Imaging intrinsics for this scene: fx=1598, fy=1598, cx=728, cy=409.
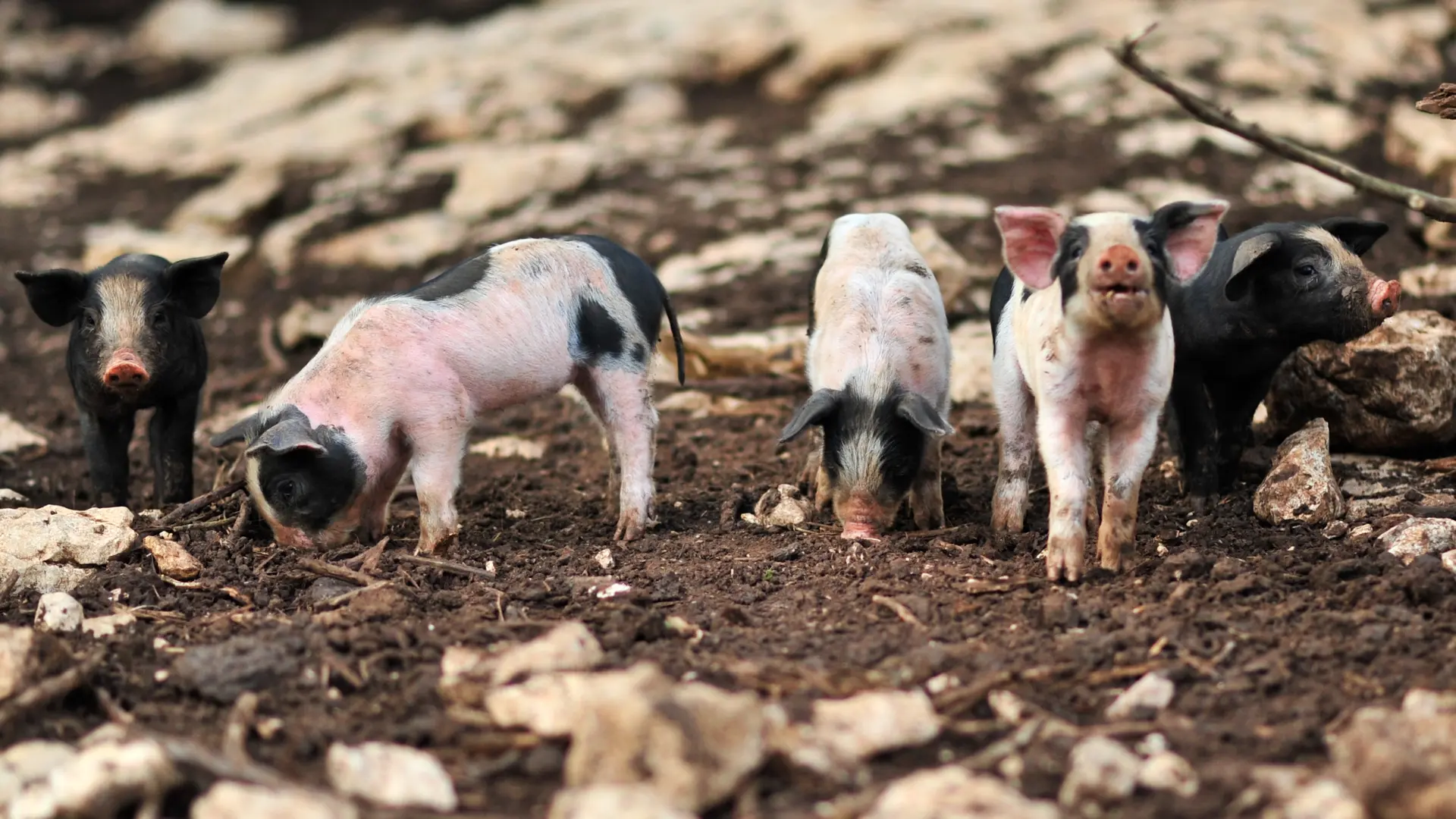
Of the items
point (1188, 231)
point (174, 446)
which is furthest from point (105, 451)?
point (1188, 231)

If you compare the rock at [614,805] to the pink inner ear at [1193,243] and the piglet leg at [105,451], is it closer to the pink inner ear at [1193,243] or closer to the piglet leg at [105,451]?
the pink inner ear at [1193,243]

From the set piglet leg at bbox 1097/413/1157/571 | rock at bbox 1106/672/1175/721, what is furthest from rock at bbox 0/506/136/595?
rock at bbox 1106/672/1175/721

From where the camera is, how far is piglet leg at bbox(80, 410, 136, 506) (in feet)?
26.3

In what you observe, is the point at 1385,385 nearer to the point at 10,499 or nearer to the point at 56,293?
the point at 56,293

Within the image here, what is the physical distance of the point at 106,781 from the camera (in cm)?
422

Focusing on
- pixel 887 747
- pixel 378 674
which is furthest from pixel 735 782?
pixel 378 674

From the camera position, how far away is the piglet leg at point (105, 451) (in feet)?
26.3

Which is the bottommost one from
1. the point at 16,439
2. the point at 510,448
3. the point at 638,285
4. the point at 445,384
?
the point at 510,448

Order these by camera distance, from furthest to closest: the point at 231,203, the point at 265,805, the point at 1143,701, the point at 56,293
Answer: the point at 231,203
the point at 56,293
the point at 1143,701
the point at 265,805

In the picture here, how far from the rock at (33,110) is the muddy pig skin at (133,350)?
502 inches

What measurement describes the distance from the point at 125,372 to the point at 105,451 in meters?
0.82

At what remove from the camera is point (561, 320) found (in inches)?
297

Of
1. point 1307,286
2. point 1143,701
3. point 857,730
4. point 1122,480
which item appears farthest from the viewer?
point 1307,286

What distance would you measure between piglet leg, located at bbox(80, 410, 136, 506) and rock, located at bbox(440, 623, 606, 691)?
140 inches
